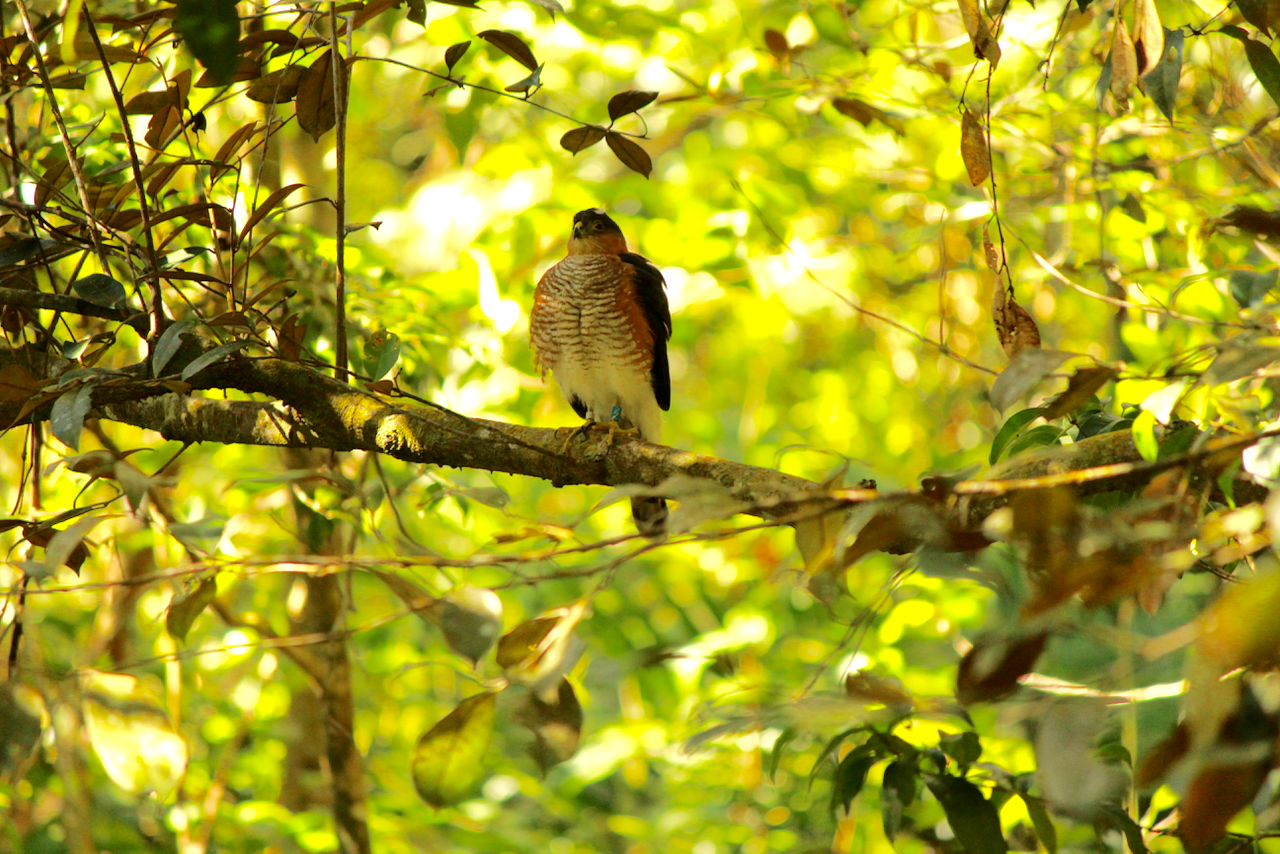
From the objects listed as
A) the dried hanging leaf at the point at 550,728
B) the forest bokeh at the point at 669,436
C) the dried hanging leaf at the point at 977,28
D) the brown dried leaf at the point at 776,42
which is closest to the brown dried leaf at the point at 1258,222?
the forest bokeh at the point at 669,436

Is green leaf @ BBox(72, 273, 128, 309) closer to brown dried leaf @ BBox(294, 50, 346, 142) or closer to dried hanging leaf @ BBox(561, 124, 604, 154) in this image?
brown dried leaf @ BBox(294, 50, 346, 142)

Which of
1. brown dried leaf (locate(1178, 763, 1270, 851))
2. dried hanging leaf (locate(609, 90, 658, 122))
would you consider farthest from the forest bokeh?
dried hanging leaf (locate(609, 90, 658, 122))

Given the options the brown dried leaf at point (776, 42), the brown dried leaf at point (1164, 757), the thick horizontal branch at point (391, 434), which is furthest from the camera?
the brown dried leaf at point (776, 42)

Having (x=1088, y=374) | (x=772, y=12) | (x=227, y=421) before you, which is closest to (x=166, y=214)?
(x=227, y=421)

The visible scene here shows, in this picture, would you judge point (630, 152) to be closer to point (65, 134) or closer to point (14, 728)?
point (65, 134)

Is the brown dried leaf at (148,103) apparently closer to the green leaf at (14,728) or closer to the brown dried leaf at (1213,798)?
the green leaf at (14,728)

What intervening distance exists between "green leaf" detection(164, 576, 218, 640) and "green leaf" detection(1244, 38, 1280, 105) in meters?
1.90

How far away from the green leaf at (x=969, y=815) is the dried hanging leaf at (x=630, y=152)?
1269mm

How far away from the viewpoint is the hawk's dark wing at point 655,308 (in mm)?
3977

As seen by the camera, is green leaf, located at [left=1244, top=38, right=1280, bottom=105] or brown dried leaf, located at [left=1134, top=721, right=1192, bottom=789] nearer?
brown dried leaf, located at [left=1134, top=721, right=1192, bottom=789]

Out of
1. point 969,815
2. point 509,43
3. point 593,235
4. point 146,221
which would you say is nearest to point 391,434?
point 146,221

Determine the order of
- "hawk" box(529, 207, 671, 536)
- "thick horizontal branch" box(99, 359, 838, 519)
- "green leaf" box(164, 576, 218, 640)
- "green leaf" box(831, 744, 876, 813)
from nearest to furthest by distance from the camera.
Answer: "green leaf" box(164, 576, 218, 640)
"green leaf" box(831, 744, 876, 813)
"thick horizontal branch" box(99, 359, 838, 519)
"hawk" box(529, 207, 671, 536)

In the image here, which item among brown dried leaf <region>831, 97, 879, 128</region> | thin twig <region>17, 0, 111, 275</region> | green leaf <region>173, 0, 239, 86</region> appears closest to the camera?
green leaf <region>173, 0, 239, 86</region>

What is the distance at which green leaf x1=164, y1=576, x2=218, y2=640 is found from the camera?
55.4 inches
